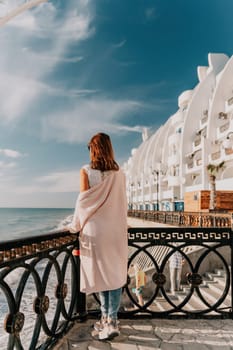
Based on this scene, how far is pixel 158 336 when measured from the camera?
2969 mm

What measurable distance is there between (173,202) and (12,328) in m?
39.3

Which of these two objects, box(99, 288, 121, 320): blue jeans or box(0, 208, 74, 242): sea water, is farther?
box(0, 208, 74, 242): sea water

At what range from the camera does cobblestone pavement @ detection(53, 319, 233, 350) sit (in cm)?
275

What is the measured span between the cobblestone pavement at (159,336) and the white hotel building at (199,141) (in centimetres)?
2303

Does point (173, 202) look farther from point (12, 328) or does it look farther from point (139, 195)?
point (12, 328)

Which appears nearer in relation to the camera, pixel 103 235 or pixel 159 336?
pixel 103 235

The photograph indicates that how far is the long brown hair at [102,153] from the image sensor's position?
275cm

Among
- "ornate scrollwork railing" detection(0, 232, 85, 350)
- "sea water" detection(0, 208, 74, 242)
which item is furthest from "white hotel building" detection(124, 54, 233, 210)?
"ornate scrollwork railing" detection(0, 232, 85, 350)

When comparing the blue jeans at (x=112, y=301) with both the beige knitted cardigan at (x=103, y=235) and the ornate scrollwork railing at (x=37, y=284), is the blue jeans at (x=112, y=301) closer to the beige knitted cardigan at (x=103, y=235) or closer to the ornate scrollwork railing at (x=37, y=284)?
the beige knitted cardigan at (x=103, y=235)

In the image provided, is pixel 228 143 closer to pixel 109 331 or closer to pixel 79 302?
pixel 79 302

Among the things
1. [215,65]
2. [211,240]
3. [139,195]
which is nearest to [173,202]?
[215,65]

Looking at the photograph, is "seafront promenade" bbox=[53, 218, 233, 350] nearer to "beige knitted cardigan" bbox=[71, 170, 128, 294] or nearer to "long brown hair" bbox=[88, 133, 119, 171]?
"beige knitted cardigan" bbox=[71, 170, 128, 294]

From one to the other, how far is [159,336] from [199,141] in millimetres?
36055

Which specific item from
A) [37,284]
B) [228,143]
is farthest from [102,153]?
[228,143]
